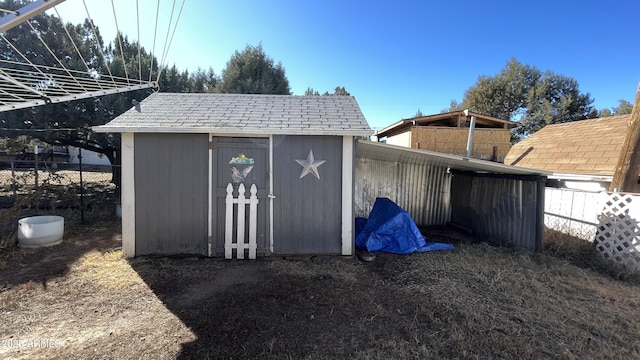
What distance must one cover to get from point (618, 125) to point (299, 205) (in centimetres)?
1030

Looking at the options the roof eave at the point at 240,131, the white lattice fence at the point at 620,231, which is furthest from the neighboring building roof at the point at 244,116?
the white lattice fence at the point at 620,231

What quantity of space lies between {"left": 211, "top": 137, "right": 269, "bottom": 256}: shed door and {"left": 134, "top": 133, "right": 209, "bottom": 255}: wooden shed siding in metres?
0.17

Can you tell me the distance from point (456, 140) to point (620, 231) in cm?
986

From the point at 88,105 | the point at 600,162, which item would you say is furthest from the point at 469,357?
the point at 88,105

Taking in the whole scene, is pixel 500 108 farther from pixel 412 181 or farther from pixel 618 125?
pixel 412 181

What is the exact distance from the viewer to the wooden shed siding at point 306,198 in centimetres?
446

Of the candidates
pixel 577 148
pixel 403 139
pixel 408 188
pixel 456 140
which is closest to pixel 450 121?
pixel 456 140

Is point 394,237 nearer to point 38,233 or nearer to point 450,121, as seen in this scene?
point 38,233

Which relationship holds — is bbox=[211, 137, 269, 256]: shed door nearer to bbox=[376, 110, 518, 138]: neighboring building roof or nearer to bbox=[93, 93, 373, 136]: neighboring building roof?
bbox=[93, 93, 373, 136]: neighboring building roof

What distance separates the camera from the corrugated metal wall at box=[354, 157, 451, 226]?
7.43m

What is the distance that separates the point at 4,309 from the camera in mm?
2994

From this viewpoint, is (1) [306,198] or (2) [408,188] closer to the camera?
(1) [306,198]

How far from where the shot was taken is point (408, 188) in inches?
301

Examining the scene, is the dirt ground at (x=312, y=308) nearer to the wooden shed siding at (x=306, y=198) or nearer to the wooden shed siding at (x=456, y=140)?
the wooden shed siding at (x=306, y=198)
